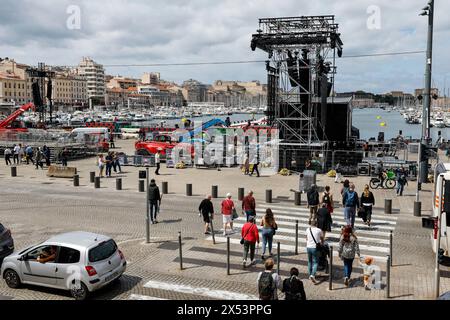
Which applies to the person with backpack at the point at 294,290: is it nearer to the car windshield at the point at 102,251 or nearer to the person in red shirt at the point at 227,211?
the car windshield at the point at 102,251

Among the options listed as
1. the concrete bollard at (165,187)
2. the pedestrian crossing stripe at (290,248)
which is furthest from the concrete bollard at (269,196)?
the pedestrian crossing stripe at (290,248)

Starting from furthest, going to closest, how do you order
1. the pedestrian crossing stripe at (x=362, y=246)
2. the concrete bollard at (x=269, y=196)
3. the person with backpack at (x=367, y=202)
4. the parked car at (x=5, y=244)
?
the concrete bollard at (x=269, y=196) → the person with backpack at (x=367, y=202) → the pedestrian crossing stripe at (x=362, y=246) → the parked car at (x=5, y=244)

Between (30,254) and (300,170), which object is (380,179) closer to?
(300,170)

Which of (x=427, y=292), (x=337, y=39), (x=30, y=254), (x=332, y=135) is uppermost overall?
(x=337, y=39)

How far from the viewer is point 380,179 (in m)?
24.9

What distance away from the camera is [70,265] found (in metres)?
10.0

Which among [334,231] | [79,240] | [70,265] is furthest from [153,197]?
[70,265]

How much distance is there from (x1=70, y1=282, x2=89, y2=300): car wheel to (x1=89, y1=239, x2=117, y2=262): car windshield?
596mm

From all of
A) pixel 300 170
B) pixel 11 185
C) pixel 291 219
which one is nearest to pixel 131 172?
pixel 11 185

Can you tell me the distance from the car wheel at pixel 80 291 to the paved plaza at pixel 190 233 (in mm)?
369

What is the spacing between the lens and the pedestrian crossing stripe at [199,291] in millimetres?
10120

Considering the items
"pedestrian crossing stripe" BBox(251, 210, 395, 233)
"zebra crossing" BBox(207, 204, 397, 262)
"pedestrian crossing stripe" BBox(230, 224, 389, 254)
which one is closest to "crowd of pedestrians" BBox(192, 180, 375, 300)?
"zebra crossing" BBox(207, 204, 397, 262)

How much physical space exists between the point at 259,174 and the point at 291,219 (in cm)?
1119

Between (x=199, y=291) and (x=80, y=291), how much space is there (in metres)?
2.59
